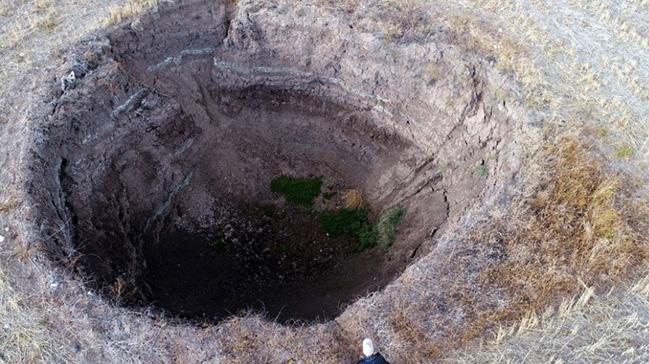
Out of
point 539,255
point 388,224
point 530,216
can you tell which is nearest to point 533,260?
point 539,255

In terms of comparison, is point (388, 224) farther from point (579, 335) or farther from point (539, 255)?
point (579, 335)

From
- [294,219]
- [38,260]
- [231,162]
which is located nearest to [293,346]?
[38,260]

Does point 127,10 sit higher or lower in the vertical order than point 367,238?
higher

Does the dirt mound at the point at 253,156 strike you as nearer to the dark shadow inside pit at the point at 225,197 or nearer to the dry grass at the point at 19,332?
the dark shadow inside pit at the point at 225,197

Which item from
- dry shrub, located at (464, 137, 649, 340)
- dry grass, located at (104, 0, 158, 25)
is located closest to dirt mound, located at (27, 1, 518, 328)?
dry grass, located at (104, 0, 158, 25)

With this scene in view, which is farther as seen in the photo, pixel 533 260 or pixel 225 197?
pixel 225 197
